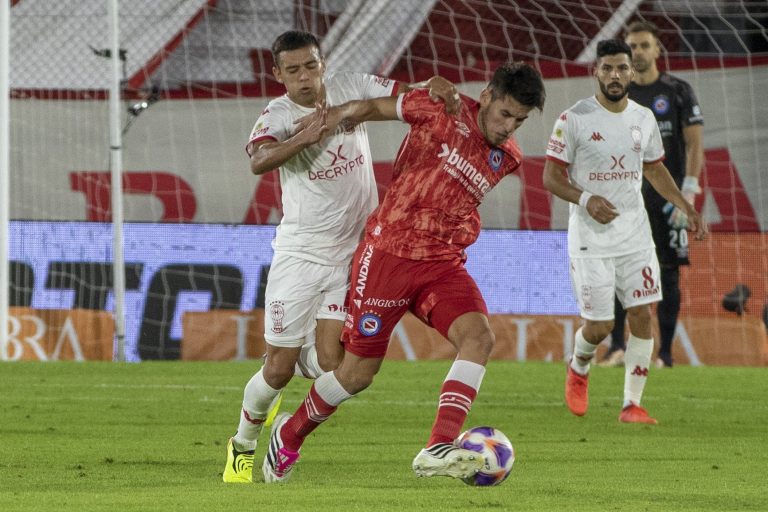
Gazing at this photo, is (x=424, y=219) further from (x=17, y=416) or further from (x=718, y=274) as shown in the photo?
(x=718, y=274)

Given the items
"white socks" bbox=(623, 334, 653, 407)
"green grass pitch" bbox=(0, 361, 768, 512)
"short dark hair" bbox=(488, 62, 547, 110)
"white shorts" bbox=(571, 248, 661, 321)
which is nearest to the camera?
"green grass pitch" bbox=(0, 361, 768, 512)

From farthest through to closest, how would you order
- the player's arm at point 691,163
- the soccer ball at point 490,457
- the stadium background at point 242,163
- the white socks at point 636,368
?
the stadium background at point 242,163
the player's arm at point 691,163
the white socks at point 636,368
the soccer ball at point 490,457

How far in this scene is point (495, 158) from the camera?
538 centimetres

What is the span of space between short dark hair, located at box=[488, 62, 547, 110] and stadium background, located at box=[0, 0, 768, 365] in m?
6.62

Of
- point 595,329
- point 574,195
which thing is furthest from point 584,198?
point 595,329

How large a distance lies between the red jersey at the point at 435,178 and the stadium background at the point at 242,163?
6435 millimetres

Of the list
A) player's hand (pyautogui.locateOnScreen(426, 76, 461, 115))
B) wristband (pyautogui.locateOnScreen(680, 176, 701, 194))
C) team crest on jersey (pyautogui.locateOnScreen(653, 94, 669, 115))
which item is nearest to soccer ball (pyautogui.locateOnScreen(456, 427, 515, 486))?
player's hand (pyautogui.locateOnScreen(426, 76, 461, 115))

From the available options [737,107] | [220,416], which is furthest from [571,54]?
[220,416]

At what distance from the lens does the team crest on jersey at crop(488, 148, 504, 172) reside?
537 centimetres

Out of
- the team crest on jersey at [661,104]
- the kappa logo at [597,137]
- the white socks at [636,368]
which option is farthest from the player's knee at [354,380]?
the team crest on jersey at [661,104]

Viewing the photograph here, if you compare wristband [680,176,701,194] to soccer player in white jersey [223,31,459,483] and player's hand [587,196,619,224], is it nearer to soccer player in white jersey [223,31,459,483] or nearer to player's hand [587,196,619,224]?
player's hand [587,196,619,224]

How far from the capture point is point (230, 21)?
15312 mm

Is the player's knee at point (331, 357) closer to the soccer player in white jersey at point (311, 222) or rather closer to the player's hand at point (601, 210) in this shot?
the soccer player in white jersey at point (311, 222)

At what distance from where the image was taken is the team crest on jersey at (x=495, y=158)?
17.6 ft
